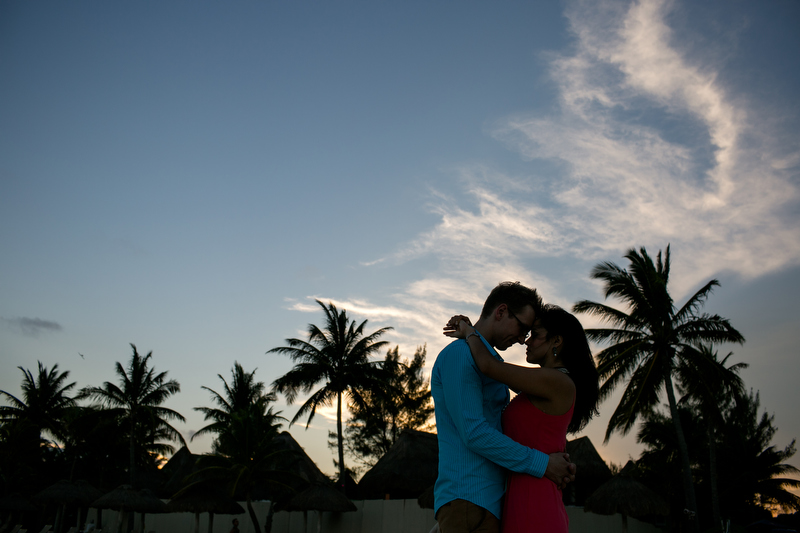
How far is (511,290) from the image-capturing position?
2570mm

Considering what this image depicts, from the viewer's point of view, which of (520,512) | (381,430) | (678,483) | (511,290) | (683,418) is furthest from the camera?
(381,430)

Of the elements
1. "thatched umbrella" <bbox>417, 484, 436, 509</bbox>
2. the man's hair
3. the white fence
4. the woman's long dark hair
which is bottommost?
the white fence

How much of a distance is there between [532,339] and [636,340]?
17.7m

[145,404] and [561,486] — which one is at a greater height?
[145,404]

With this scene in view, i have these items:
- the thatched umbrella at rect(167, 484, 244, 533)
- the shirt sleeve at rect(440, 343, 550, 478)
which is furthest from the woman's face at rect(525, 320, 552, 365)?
the thatched umbrella at rect(167, 484, 244, 533)

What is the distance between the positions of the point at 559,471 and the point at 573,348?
1.85 feet

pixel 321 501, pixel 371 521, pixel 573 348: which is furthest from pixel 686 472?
pixel 573 348

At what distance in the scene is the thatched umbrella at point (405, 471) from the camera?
2419cm

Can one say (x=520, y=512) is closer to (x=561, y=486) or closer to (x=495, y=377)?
(x=561, y=486)

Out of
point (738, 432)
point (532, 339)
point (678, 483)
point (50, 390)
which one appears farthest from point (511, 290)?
point (50, 390)

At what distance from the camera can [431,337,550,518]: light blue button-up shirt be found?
2.18m

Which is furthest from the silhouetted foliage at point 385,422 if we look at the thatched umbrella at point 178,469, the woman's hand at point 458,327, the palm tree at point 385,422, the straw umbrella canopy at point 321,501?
the woman's hand at point 458,327

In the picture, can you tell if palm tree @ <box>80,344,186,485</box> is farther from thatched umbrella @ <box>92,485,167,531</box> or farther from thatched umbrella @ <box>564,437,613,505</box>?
thatched umbrella @ <box>564,437,613,505</box>

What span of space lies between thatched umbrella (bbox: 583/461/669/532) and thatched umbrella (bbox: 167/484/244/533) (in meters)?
11.9
